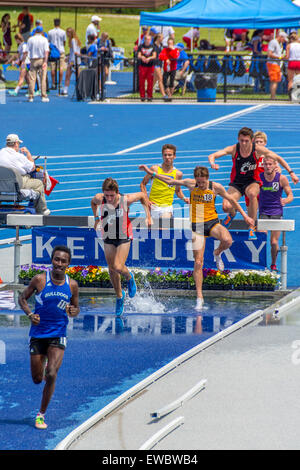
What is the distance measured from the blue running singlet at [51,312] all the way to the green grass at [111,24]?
4843 cm

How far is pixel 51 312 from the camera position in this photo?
26.9 ft

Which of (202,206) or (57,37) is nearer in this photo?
(202,206)

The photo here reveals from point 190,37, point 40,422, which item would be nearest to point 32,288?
point 40,422

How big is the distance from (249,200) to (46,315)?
579cm

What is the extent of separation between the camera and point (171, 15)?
114ft

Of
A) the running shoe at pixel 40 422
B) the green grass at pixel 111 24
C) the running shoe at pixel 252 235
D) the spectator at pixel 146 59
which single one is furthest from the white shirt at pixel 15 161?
the green grass at pixel 111 24

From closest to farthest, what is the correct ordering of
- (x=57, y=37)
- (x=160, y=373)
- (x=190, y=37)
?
(x=160, y=373) → (x=57, y=37) → (x=190, y=37)

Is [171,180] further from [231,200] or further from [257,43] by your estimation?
[257,43]

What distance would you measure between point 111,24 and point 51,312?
56713mm

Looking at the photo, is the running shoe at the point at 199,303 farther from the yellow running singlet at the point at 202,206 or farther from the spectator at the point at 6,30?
the spectator at the point at 6,30

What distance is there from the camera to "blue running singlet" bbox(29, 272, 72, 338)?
8188 millimetres

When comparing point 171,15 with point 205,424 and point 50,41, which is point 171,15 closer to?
point 50,41
